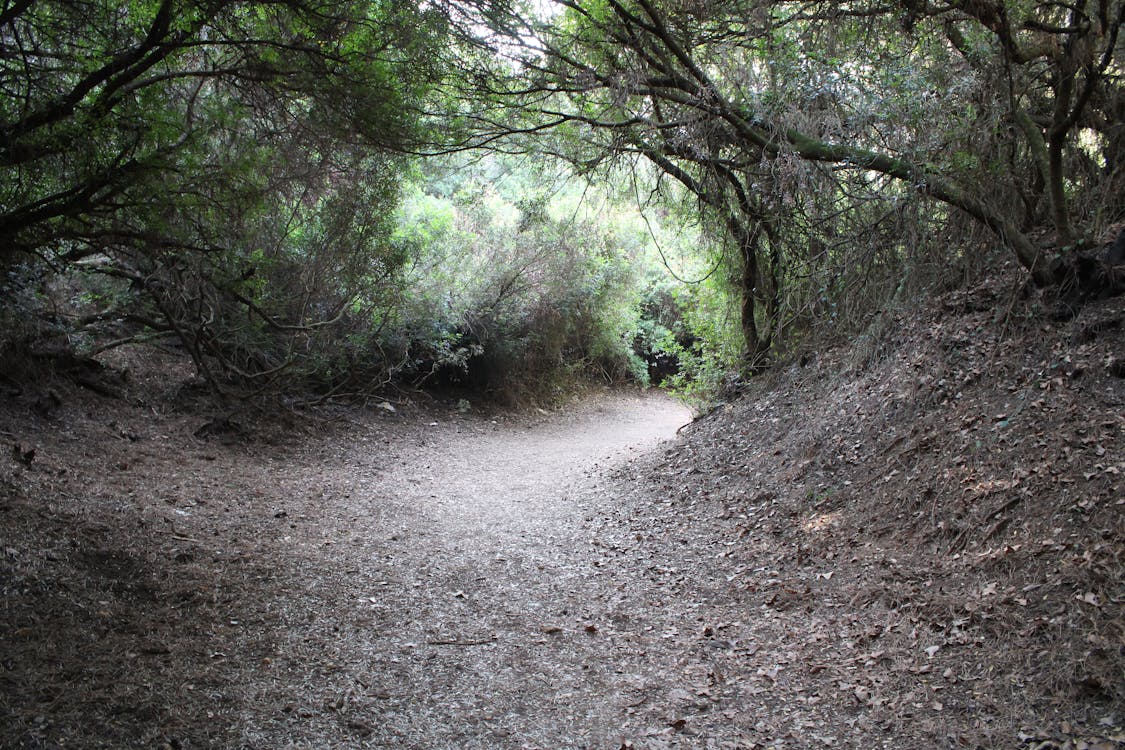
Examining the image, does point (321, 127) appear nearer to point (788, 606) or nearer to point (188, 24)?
point (188, 24)

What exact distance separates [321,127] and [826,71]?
4723 mm

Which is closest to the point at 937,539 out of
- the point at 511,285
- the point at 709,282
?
the point at 709,282

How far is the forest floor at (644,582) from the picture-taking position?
3480mm

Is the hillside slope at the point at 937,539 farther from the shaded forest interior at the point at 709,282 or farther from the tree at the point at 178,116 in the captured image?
the tree at the point at 178,116

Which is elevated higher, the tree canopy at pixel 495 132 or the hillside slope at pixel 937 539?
the tree canopy at pixel 495 132

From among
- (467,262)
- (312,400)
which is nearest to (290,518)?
(312,400)

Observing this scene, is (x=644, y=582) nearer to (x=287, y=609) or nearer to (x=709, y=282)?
(x=287, y=609)

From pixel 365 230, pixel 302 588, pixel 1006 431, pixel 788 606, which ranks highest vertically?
pixel 365 230

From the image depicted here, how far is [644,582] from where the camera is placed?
18.9ft

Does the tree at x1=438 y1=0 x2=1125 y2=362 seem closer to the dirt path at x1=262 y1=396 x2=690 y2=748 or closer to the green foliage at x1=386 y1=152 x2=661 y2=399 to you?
the dirt path at x1=262 y1=396 x2=690 y2=748

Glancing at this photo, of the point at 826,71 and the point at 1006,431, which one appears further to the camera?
the point at 826,71

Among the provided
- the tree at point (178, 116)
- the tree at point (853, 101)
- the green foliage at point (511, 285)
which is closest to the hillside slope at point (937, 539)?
the tree at point (853, 101)

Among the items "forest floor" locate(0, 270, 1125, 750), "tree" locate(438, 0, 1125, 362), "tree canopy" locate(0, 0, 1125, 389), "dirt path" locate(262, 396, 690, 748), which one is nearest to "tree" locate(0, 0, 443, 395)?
"tree canopy" locate(0, 0, 1125, 389)

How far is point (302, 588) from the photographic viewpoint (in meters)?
5.20
